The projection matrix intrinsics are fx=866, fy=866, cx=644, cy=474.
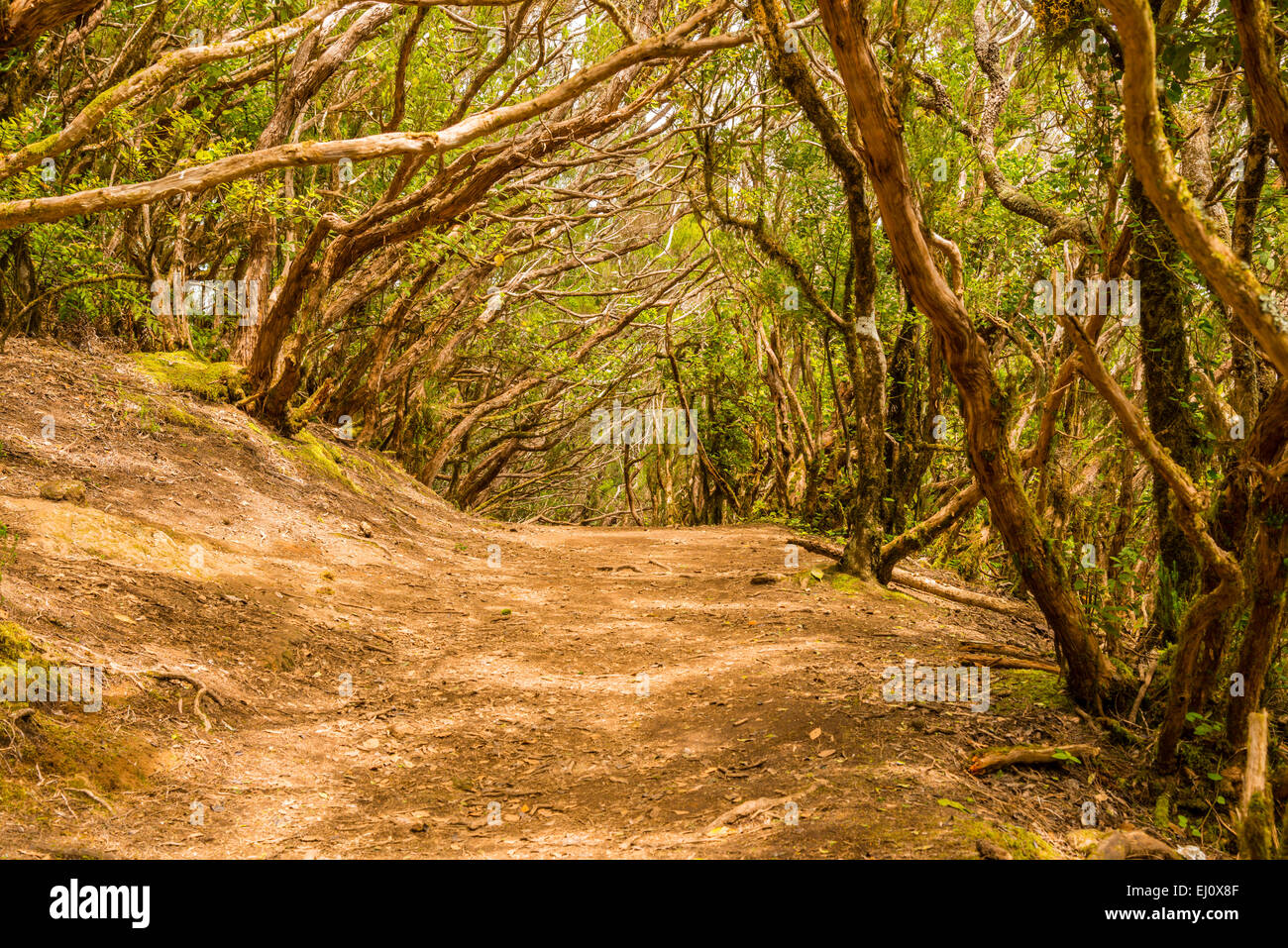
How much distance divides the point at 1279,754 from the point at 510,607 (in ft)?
17.4

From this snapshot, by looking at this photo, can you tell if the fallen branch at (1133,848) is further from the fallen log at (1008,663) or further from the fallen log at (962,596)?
the fallen log at (962,596)

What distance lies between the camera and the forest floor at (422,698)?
3.26 meters

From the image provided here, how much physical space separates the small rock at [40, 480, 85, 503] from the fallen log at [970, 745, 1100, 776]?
5.60 metres

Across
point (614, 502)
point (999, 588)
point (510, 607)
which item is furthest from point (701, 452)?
point (614, 502)

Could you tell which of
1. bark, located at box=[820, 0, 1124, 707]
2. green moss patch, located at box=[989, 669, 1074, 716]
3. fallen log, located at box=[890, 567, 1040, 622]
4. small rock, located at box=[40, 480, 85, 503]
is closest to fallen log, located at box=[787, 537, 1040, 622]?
fallen log, located at box=[890, 567, 1040, 622]

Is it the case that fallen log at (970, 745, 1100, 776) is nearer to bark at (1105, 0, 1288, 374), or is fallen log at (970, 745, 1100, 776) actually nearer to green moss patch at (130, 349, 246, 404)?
bark at (1105, 0, 1288, 374)

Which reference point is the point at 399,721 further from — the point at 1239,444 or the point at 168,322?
the point at 168,322

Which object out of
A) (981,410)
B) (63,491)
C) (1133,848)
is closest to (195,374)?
(63,491)

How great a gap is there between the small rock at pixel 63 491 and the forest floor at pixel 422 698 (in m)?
0.04

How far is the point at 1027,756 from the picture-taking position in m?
3.79

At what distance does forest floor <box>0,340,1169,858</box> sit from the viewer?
3256 mm

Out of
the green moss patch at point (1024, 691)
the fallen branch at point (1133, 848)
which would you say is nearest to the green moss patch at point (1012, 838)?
the fallen branch at point (1133, 848)

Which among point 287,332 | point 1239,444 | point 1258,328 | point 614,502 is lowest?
point 614,502

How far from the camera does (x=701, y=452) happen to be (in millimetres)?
15719
